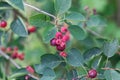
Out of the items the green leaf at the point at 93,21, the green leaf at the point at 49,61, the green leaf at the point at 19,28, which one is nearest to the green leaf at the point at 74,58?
the green leaf at the point at 49,61

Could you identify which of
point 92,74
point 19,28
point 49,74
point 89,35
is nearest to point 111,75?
point 92,74

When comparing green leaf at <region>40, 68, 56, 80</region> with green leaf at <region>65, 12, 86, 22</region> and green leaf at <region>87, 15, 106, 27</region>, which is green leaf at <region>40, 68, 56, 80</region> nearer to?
green leaf at <region>65, 12, 86, 22</region>

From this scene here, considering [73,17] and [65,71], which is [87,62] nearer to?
[65,71]

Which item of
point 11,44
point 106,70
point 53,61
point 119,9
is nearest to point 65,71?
point 53,61

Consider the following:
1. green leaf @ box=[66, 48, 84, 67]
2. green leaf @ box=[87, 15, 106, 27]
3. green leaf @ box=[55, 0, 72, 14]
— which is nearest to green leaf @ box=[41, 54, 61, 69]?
green leaf @ box=[66, 48, 84, 67]

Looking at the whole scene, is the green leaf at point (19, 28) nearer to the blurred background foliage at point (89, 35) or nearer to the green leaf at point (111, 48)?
the green leaf at point (111, 48)

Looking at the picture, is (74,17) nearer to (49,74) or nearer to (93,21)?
(49,74)
